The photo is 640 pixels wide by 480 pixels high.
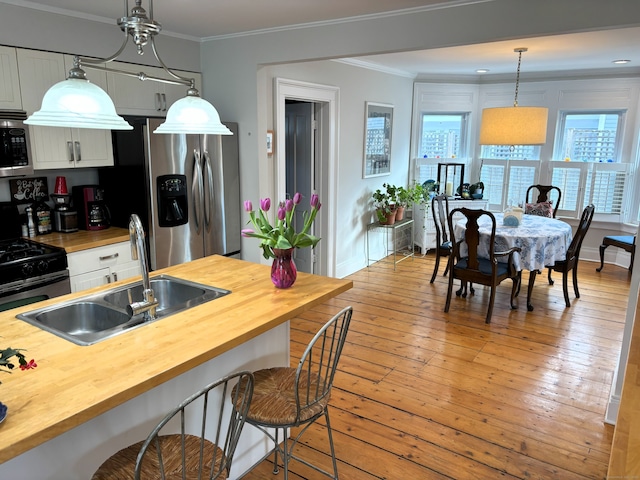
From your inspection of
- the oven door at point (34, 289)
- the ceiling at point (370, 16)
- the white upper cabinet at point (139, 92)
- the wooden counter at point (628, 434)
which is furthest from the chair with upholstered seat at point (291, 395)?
the white upper cabinet at point (139, 92)

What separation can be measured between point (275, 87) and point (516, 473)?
11.3ft

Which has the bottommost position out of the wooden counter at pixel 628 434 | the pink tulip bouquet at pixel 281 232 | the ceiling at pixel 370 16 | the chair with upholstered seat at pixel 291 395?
the chair with upholstered seat at pixel 291 395

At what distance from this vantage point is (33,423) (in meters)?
1.25

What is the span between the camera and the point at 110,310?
2141mm

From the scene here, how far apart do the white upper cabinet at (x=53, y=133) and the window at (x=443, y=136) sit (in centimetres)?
464

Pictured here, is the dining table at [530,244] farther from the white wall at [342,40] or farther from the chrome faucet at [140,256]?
the chrome faucet at [140,256]

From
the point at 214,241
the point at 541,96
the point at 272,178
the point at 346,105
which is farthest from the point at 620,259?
the point at 214,241

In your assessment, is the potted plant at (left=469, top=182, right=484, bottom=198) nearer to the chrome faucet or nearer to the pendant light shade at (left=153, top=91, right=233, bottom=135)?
the pendant light shade at (left=153, top=91, right=233, bottom=135)

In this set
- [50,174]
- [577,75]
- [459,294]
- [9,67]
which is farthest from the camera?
[577,75]

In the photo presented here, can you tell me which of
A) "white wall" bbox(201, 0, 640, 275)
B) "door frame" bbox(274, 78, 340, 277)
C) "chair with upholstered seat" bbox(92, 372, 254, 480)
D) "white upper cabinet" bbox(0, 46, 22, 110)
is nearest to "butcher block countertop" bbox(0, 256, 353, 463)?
"chair with upholstered seat" bbox(92, 372, 254, 480)

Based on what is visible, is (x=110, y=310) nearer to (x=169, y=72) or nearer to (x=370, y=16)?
(x=169, y=72)

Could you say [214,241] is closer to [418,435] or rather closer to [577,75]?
[418,435]

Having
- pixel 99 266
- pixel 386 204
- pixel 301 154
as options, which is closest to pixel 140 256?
pixel 99 266

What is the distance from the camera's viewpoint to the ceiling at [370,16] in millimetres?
2965
